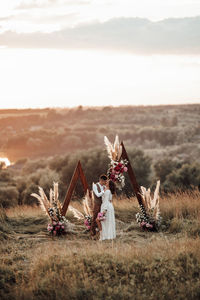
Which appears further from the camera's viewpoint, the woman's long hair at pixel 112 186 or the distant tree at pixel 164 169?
the distant tree at pixel 164 169

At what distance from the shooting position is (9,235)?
10.8m

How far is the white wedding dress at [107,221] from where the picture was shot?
10.3 meters

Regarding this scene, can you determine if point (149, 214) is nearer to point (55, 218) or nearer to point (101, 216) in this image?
point (101, 216)

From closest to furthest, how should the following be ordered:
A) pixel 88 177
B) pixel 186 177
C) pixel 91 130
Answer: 1. pixel 88 177
2. pixel 186 177
3. pixel 91 130

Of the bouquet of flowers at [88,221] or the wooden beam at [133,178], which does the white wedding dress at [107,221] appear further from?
the wooden beam at [133,178]

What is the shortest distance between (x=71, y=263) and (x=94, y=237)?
343cm

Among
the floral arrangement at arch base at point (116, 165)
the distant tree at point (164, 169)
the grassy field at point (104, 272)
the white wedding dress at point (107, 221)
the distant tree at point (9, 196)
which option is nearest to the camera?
the grassy field at point (104, 272)

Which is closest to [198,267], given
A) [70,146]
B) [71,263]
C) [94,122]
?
[71,263]

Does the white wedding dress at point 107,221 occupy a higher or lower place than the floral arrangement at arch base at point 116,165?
lower

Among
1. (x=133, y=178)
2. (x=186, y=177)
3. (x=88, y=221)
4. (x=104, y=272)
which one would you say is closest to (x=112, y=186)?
(x=133, y=178)

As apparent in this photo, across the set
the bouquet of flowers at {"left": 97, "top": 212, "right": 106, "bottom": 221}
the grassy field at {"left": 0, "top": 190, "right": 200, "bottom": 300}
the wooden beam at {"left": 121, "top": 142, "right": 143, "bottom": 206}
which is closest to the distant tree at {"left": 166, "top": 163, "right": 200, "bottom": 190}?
the wooden beam at {"left": 121, "top": 142, "right": 143, "bottom": 206}

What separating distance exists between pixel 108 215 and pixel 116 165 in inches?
53.3

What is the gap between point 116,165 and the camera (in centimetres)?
1091

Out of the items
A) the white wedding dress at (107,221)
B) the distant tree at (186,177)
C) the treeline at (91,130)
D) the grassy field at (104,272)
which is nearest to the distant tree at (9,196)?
the distant tree at (186,177)
